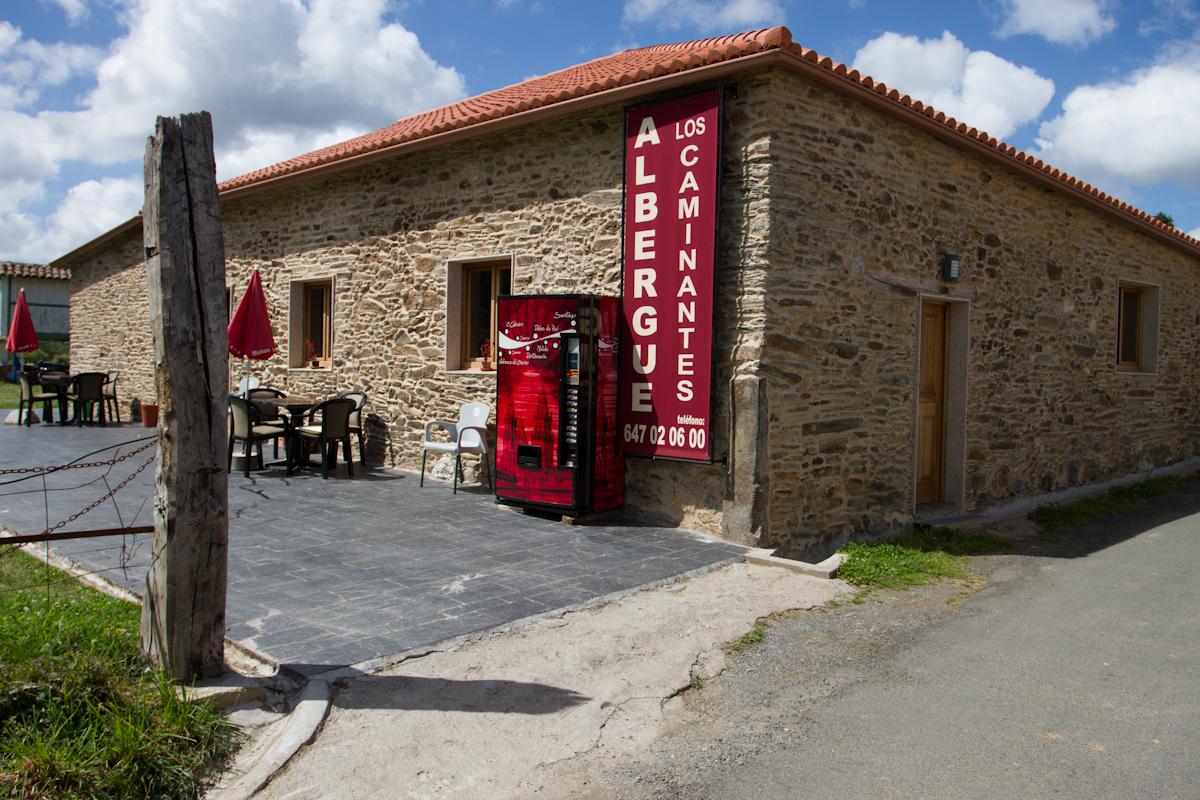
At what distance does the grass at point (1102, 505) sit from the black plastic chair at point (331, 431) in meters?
7.33

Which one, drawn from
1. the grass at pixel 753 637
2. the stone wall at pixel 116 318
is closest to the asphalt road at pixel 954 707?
the grass at pixel 753 637

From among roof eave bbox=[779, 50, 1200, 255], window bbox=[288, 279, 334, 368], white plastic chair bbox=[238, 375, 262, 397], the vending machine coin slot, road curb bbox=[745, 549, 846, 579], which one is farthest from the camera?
window bbox=[288, 279, 334, 368]

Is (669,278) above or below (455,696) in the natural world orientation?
above

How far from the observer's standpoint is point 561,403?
745cm

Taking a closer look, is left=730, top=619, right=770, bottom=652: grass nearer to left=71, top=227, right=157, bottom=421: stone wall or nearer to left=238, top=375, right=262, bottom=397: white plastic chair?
left=238, top=375, right=262, bottom=397: white plastic chair

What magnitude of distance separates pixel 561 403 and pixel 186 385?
3979 mm

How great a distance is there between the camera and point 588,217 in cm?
816

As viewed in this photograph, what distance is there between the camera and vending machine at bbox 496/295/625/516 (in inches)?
291

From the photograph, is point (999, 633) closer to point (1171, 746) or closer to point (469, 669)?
point (1171, 746)

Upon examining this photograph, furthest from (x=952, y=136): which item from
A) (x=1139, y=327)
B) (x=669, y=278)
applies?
(x=1139, y=327)

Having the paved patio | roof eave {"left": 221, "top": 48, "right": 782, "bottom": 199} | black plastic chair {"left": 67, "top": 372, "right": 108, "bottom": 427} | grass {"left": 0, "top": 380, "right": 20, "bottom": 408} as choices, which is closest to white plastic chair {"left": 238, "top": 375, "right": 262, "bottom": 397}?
the paved patio

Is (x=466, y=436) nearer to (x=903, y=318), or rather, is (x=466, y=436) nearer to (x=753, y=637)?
(x=903, y=318)

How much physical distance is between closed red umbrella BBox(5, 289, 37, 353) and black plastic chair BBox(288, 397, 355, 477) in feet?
28.8

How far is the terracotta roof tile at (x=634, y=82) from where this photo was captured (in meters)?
6.80
